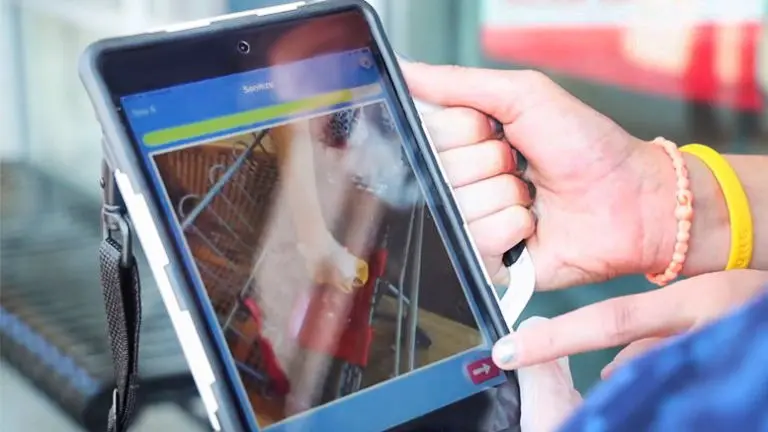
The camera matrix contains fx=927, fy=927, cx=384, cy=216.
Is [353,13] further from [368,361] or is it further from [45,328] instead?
[45,328]

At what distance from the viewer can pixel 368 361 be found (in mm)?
372

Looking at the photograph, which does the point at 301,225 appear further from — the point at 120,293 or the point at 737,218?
the point at 737,218

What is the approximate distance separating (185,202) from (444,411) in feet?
0.43

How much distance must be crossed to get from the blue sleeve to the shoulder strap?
203 mm

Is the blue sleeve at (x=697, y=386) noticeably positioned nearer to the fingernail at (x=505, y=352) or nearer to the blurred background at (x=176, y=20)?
the fingernail at (x=505, y=352)

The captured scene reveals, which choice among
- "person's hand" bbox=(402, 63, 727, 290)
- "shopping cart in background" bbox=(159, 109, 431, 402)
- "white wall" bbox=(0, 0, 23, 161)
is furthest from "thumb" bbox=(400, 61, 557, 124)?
"white wall" bbox=(0, 0, 23, 161)

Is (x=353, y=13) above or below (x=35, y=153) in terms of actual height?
above

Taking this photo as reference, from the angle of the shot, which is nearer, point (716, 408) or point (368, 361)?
point (716, 408)

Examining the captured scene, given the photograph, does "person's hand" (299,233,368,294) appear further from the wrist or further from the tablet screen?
the wrist

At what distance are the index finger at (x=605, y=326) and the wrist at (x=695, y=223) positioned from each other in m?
0.12

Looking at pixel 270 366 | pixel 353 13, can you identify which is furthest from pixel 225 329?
pixel 353 13

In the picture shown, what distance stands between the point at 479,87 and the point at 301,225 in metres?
0.13

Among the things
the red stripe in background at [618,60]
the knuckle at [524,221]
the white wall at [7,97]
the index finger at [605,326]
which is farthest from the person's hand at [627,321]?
the white wall at [7,97]

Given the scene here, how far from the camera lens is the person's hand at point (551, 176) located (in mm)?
444
